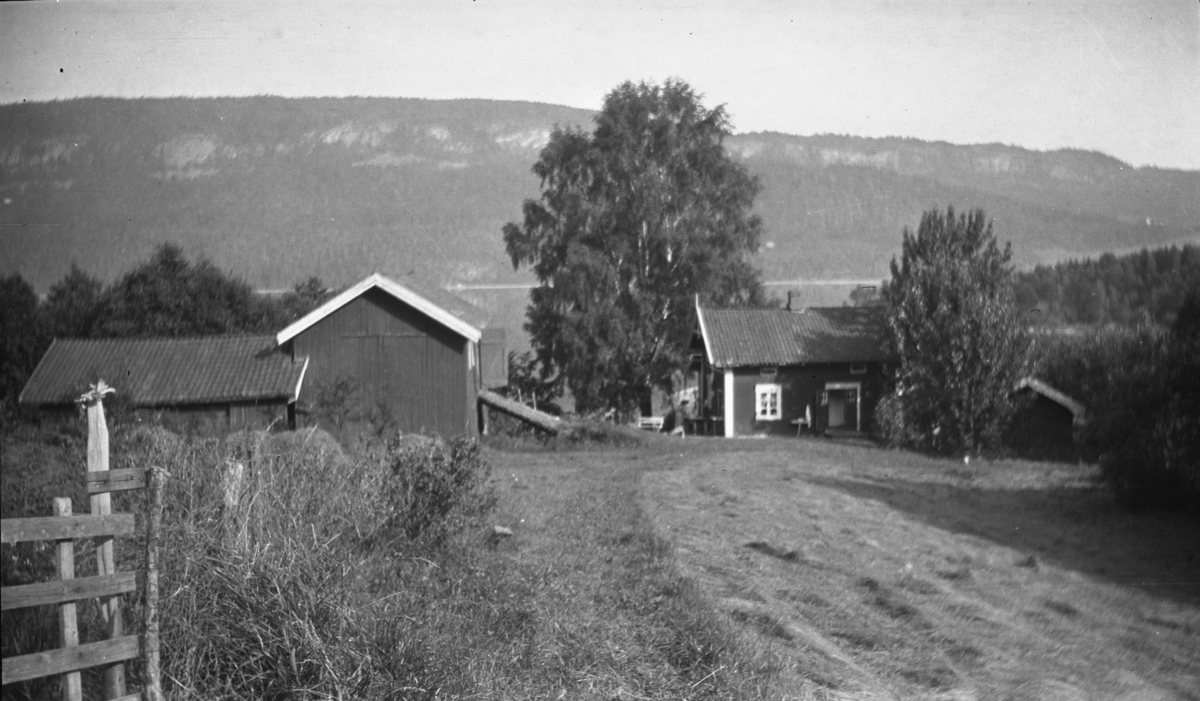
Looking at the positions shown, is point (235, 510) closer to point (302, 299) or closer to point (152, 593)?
point (152, 593)

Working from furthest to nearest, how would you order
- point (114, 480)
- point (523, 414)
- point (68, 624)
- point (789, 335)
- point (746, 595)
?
point (789, 335) < point (523, 414) < point (746, 595) < point (114, 480) < point (68, 624)

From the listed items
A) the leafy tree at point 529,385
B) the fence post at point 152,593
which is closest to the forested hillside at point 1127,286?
the fence post at point 152,593

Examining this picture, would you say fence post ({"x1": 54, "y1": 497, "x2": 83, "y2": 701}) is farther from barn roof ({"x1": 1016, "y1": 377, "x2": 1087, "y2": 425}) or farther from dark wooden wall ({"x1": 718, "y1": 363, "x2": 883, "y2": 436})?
dark wooden wall ({"x1": 718, "y1": 363, "x2": 883, "y2": 436})

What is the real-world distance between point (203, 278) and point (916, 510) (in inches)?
538

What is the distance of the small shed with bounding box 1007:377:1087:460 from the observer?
25.2 meters

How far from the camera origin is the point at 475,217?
130ft

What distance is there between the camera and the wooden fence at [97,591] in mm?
4668

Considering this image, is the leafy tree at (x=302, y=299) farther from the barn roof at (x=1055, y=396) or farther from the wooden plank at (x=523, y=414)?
the barn roof at (x=1055, y=396)

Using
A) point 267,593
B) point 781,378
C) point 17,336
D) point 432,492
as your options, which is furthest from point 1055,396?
point 267,593

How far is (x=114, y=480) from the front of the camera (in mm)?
5512

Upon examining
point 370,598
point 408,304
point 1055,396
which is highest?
point 408,304

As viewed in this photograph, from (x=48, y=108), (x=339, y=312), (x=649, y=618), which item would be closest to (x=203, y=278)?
(x=339, y=312)

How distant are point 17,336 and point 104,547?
518 centimetres

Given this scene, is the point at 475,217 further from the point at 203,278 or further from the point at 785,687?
the point at 785,687
